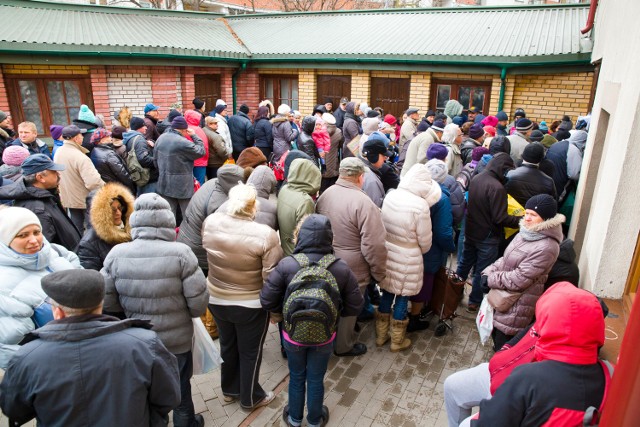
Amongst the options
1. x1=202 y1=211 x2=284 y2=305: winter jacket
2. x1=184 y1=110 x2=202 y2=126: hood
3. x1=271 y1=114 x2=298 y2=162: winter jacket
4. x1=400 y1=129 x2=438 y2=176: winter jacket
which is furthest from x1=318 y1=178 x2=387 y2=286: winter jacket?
x1=271 y1=114 x2=298 y2=162: winter jacket

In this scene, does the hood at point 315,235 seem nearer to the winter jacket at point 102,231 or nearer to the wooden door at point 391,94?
the winter jacket at point 102,231

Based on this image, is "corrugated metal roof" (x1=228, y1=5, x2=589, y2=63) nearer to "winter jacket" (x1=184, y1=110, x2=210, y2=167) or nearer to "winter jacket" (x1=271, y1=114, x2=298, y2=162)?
"winter jacket" (x1=271, y1=114, x2=298, y2=162)

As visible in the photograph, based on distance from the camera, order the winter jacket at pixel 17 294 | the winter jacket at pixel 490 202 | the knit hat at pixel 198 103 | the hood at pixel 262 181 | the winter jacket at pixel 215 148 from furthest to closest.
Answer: the knit hat at pixel 198 103
the winter jacket at pixel 215 148
the winter jacket at pixel 490 202
the hood at pixel 262 181
the winter jacket at pixel 17 294

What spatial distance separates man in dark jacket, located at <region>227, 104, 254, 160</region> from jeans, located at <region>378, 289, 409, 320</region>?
5.66 m

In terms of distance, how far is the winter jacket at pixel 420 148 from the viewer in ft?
22.2

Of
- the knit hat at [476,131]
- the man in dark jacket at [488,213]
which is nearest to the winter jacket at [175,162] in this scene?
the man in dark jacket at [488,213]

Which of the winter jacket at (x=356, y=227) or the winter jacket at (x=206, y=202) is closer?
the winter jacket at (x=356, y=227)

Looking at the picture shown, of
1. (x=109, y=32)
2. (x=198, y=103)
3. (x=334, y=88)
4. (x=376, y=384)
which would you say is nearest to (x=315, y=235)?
(x=376, y=384)

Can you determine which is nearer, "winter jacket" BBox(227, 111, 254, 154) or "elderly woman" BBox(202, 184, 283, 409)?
"elderly woman" BBox(202, 184, 283, 409)

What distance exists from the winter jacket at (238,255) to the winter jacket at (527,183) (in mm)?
2929

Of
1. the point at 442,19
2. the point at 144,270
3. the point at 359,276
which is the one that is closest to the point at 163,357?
the point at 144,270

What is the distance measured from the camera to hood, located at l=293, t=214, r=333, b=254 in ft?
10.5

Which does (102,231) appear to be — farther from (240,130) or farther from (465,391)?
(240,130)

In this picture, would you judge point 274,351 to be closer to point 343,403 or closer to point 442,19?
point 343,403
